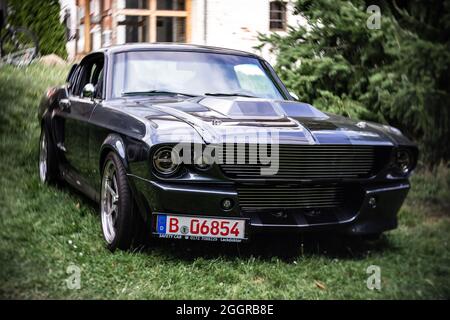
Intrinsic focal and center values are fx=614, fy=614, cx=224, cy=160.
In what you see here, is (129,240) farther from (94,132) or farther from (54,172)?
(54,172)

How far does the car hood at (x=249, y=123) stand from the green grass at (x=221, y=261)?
70cm

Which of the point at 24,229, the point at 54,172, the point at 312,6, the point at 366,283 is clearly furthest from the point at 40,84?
the point at 366,283

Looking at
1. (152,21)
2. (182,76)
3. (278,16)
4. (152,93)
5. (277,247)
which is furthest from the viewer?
(152,21)

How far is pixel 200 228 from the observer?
3.39 m

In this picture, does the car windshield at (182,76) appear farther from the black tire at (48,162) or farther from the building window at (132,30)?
the building window at (132,30)

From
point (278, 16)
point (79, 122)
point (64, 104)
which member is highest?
point (278, 16)

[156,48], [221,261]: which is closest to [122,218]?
[221,261]

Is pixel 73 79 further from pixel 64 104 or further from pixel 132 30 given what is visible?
→ pixel 132 30

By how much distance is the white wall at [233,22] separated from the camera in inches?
270

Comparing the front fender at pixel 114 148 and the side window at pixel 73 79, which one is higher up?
the side window at pixel 73 79

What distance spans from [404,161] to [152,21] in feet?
23.4

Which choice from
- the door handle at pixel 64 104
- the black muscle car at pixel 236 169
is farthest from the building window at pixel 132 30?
the black muscle car at pixel 236 169

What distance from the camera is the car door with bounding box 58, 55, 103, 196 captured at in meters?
4.52

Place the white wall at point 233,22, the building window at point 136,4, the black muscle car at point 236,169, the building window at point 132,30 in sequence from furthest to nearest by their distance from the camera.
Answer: the building window at point 136,4
the building window at point 132,30
the white wall at point 233,22
the black muscle car at point 236,169
